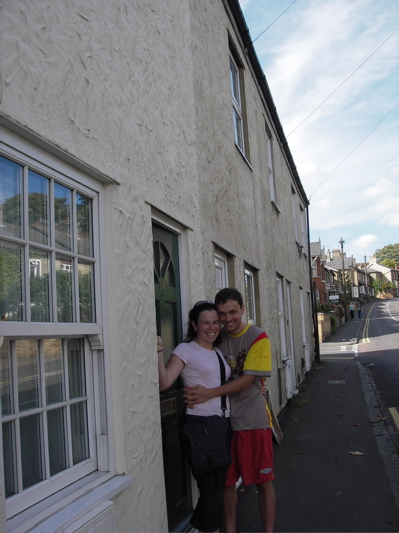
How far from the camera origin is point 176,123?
171 inches

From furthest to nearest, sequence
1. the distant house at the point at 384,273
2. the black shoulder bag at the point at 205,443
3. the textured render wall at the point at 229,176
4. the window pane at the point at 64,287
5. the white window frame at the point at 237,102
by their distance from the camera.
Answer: the distant house at the point at 384,273 < the white window frame at the point at 237,102 < the textured render wall at the point at 229,176 < the black shoulder bag at the point at 205,443 < the window pane at the point at 64,287

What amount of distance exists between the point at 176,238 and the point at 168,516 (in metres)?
2.25

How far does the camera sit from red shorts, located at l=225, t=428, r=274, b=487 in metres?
3.75

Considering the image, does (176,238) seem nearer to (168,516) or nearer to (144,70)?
(144,70)

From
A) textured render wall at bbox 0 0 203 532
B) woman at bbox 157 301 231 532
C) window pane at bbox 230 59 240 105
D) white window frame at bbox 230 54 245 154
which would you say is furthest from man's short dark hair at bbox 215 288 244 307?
window pane at bbox 230 59 240 105

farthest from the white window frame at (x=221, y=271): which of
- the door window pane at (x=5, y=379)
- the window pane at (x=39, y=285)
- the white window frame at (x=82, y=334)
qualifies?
the door window pane at (x=5, y=379)

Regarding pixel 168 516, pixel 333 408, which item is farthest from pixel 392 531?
pixel 333 408

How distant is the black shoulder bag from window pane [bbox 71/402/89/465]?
0.90m

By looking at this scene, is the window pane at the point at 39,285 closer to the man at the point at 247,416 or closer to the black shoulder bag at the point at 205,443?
the black shoulder bag at the point at 205,443

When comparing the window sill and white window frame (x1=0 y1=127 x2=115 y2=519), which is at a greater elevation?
white window frame (x1=0 y1=127 x2=115 y2=519)

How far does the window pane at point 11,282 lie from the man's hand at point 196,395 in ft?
5.23

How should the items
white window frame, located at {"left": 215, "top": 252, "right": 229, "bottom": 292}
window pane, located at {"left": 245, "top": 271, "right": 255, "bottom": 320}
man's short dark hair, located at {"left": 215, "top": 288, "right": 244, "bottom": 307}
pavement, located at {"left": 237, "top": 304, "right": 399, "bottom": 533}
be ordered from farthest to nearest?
window pane, located at {"left": 245, "top": 271, "right": 255, "bottom": 320} < white window frame, located at {"left": 215, "top": 252, "right": 229, "bottom": 292} < pavement, located at {"left": 237, "top": 304, "right": 399, "bottom": 533} < man's short dark hair, located at {"left": 215, "top": 288, "right": 244, "bottom": 307}

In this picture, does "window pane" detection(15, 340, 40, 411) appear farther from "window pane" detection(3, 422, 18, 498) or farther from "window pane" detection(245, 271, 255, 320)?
"window pane" detection(245, 271, 255, 320)

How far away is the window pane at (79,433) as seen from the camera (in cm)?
264
